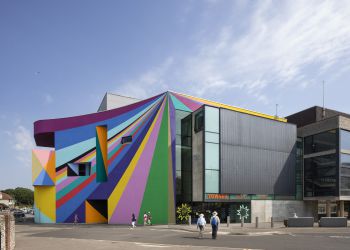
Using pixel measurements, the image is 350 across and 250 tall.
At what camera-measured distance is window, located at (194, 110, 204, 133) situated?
115 ft

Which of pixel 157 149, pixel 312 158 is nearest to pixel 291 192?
pixel 312 158

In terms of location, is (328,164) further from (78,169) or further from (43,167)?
(43,167)

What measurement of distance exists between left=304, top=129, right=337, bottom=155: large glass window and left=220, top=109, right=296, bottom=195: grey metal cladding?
1.92 meters

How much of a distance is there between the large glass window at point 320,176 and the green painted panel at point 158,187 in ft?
55.6

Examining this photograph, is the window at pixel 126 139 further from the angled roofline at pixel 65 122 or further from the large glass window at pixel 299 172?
the large glass window at pixel 299 172

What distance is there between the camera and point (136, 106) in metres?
37.8

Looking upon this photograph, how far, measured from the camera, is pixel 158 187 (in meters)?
34.9

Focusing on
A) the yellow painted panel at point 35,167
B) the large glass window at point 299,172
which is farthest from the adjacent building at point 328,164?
the yellow painted panel at point 35,167

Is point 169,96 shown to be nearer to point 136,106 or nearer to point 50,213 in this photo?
point 136,106

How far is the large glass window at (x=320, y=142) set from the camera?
3761 centimetres

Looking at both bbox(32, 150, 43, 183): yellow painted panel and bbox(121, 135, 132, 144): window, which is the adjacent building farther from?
bbox(32, 150, 43, 183): yellow painted panel

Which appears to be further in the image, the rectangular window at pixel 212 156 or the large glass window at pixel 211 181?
→ the rectangular window at pixel 212 156

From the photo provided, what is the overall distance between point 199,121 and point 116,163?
382 inches

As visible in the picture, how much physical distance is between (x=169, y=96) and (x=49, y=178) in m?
18.5
